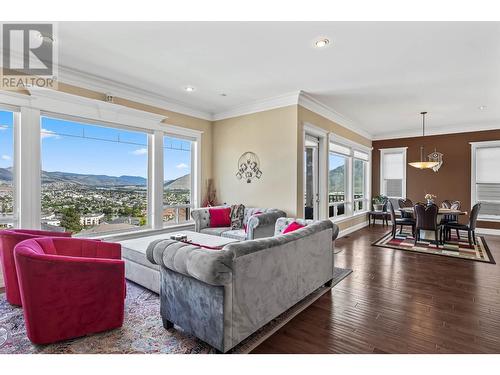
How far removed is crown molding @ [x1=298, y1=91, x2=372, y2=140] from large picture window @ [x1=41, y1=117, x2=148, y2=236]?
2.97m

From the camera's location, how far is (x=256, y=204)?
5.25m

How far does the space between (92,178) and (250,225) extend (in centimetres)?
266

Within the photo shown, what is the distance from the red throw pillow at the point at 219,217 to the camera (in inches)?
194

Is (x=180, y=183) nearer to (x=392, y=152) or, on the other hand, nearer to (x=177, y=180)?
(x=177, y=180)

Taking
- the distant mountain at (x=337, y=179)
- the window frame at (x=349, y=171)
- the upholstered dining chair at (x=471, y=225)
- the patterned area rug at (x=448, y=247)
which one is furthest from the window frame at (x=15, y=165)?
the upholstered dining chair at (x=471, y=225)

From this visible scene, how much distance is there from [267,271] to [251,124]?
3.63m

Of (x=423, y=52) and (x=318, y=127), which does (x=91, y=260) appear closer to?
(x=423, y=52)

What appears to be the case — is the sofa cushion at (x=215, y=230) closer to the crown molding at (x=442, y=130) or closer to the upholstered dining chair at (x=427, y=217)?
the upholstered dining chair at (x=427, y=217)

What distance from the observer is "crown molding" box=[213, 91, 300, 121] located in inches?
184

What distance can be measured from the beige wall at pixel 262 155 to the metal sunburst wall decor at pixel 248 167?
0.29 feet

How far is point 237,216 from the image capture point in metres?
4.98
